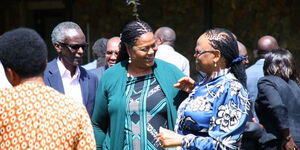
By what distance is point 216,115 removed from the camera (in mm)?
3936

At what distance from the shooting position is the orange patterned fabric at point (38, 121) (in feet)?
10.8

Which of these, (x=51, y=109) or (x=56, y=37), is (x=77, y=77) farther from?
(x=51, y=109)

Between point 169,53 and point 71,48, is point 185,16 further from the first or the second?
point 71,48

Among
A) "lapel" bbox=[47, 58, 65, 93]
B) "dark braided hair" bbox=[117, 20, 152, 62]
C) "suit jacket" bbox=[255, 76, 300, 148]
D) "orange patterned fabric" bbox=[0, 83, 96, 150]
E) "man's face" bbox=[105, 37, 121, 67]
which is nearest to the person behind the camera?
"orange patterned fabric" bbox=[0, 83, 96, 150]

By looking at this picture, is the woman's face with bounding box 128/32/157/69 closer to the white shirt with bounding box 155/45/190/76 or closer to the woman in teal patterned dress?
the woman in teal patterned dress

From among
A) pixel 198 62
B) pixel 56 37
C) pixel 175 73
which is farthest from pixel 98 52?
pixel 198 62

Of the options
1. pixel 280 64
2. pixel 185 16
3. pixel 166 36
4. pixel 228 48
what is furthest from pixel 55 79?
pixel 185 16

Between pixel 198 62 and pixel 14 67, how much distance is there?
52.2 inches

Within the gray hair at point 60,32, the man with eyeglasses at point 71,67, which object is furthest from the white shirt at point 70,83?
the gray hair at point 60,32

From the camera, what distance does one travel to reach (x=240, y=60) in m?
4.20

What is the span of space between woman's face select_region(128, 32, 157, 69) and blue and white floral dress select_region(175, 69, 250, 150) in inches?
29.6

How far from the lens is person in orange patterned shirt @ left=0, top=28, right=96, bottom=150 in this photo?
3.31 metres

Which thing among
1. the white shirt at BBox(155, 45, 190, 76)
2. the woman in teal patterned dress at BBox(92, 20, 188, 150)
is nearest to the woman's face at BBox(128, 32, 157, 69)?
the woman in teal patterned dress at BBox(92, 20, 188, 150)

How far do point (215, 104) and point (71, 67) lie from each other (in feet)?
6.26
